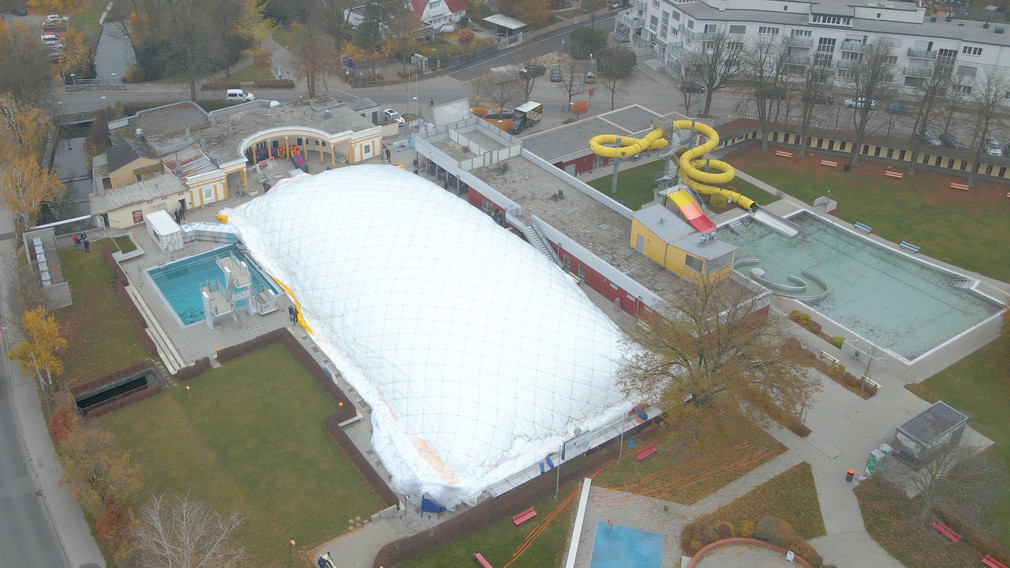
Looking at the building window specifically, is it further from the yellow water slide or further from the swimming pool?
the swimming pool

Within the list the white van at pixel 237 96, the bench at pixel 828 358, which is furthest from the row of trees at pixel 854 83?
the white van at pixel 237 96

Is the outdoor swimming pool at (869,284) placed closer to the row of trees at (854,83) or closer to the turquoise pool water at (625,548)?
the row of trees at (854,83)

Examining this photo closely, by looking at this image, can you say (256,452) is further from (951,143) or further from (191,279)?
(951,143)

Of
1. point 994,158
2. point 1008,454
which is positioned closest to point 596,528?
point 1008,454

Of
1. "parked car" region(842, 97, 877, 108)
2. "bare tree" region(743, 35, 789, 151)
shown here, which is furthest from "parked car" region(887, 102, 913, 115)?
"bare tree" region(743, 35, 789, 151)

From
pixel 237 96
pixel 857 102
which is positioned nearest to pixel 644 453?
pixel 857 102
